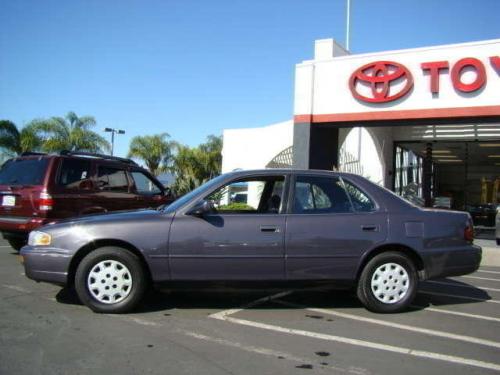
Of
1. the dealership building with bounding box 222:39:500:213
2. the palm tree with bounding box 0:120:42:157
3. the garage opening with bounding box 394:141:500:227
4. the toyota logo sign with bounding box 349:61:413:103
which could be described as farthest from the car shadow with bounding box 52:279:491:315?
the palm tree with bounding box 0:120:42:157

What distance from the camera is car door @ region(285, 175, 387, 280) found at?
16.8 ft

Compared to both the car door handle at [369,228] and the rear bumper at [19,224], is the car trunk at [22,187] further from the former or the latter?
the car door handle at [369,228]

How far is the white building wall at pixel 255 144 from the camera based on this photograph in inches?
825

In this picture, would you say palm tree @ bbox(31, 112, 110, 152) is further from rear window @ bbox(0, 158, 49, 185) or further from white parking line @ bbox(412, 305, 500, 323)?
white parking line @ bbox(412, 305, 500, 323)

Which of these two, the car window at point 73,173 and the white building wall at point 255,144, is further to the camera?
the white building wall at point 255,144

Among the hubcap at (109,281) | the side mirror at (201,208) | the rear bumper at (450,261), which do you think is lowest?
the hubcap at (109,281)

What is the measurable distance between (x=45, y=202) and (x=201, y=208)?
11.8ft

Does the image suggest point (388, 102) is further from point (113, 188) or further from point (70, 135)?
point (70, 135)

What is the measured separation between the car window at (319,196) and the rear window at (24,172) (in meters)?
4.38

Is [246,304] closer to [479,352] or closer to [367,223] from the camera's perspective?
[367,223]

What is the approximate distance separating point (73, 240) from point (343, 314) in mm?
2915

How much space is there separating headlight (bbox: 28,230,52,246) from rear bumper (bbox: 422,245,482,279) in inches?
157

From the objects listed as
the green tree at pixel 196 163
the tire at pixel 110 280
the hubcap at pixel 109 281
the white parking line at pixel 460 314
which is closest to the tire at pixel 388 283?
the white parking line at pixel 460 314

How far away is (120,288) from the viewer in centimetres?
496
